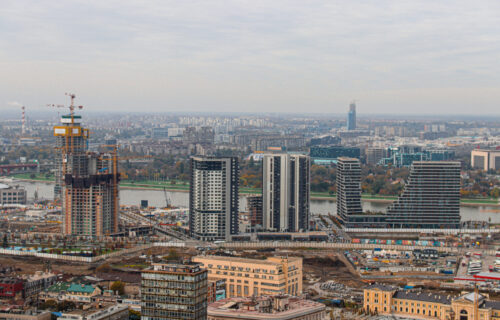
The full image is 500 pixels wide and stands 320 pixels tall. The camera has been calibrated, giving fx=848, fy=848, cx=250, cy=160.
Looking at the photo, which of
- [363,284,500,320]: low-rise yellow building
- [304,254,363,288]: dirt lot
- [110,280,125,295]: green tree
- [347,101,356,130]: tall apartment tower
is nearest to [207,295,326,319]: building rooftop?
[363,284,500,320]: low-rise yellow building

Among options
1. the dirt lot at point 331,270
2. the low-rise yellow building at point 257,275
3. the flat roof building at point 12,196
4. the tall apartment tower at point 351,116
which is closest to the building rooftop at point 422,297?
the low-rise yellow building at point 257,275

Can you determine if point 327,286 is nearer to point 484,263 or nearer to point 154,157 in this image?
point 484,263

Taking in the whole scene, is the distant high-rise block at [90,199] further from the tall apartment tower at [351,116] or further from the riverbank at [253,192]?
the tall apartment tower at [351,116]

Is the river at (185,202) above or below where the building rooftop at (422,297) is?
below

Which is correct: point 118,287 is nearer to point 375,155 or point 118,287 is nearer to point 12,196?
point 12,196

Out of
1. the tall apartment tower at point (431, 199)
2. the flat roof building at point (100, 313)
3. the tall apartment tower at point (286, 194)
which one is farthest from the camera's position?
the tall apartment tower at point (431, 199)

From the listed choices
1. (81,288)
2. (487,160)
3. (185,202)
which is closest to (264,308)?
(81,288)
